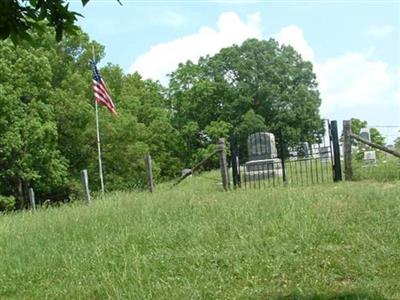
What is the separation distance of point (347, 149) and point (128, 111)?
29596 mm

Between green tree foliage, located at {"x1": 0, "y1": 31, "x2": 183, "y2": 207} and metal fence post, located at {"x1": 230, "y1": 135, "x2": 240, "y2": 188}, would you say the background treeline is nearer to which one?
green tree foliage, located at {"x1": 0, "y1": 31, "x2": 183, "y2": 207}

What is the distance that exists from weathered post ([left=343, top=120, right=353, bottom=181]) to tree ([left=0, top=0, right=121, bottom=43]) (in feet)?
39.5

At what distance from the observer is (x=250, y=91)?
59.5 meters

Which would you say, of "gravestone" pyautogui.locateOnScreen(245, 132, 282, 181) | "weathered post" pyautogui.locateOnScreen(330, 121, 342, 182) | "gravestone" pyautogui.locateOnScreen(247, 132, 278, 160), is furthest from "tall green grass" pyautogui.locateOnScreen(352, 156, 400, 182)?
"gravestone" pyautogui.locateOnScreen(247, 132, 278, 160)

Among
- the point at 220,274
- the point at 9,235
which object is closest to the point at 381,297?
the point at 220,274

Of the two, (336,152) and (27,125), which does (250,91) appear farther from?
(336,152)

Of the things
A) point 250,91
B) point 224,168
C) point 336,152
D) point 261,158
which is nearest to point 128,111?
point 250,91

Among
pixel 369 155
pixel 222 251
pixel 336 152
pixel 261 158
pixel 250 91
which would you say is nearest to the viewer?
pixel 222 251

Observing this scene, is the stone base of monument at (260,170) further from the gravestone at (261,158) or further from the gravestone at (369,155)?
the gravestone at (369,155)

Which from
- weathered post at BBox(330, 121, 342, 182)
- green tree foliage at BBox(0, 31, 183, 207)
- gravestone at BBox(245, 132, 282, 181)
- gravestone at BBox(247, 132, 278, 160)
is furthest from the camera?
green tree foliage at BBox(0, 31, 183, 207)

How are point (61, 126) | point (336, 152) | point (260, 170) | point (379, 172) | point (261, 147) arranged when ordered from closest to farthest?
point (336, 152) < point (379, 172) < point (260, 170) < point (261, 147) < point (61, 126)

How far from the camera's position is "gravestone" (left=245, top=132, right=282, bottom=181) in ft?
64.3

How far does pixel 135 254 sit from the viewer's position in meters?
8.76

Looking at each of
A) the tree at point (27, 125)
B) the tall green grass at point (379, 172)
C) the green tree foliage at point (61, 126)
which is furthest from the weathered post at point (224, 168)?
the tree at point (27, 125)
